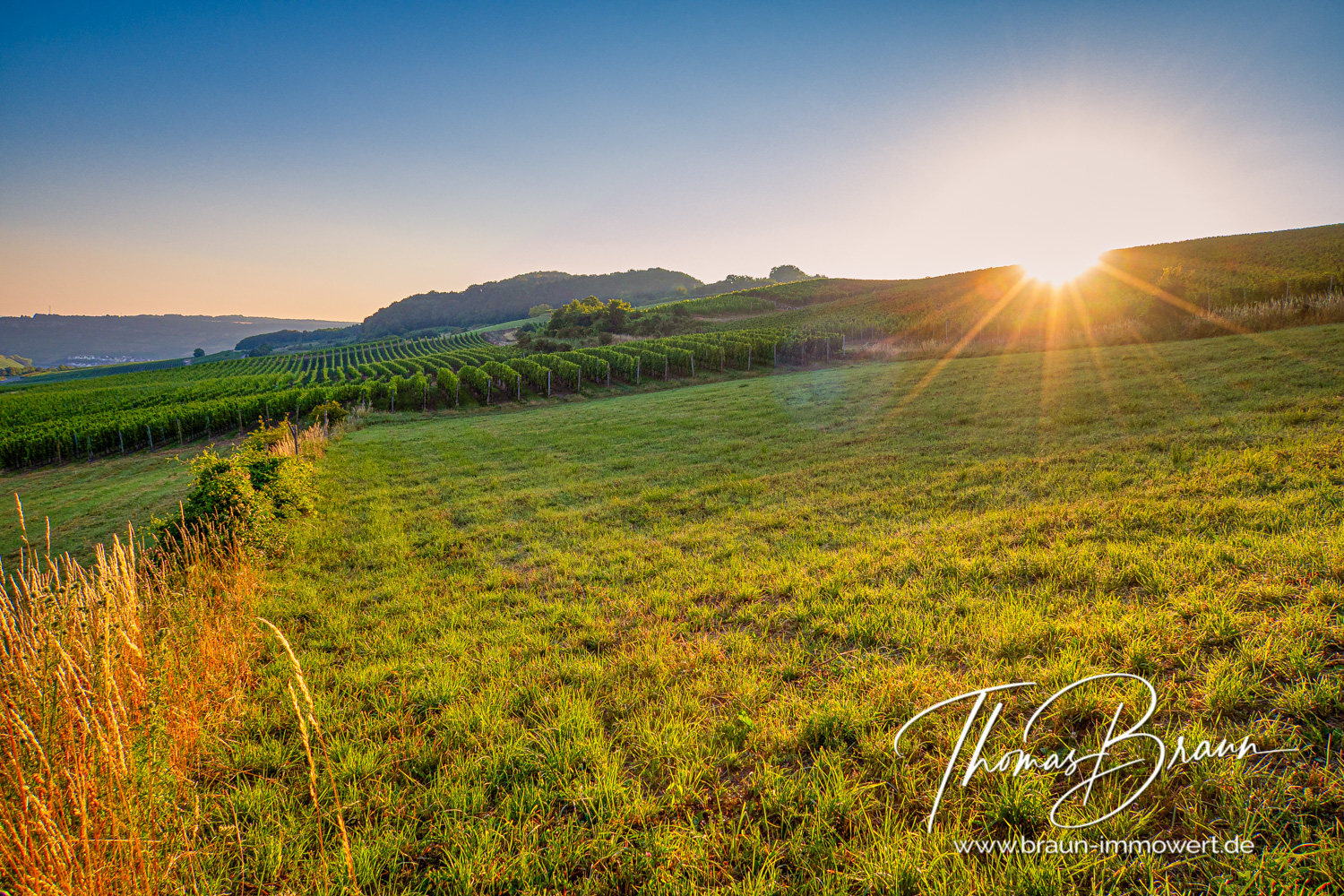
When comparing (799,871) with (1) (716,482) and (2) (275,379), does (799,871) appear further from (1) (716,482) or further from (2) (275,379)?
(2) (275,379)

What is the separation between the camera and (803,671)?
378 cm

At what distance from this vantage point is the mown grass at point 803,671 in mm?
2373

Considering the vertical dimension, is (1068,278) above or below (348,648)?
above

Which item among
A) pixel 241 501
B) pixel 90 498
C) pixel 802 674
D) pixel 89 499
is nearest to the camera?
pixel 802 674

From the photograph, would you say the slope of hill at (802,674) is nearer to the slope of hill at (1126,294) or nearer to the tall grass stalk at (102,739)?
the tall grass stalk at (102,739)

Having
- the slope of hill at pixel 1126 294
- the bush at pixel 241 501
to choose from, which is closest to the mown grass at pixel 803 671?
the bush at pixel 241 501

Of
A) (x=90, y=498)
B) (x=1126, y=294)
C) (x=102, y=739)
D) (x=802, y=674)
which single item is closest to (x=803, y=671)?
(x=802, y=674)

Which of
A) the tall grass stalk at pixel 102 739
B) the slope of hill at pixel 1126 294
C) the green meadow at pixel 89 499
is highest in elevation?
the slope of hill at pixel 1126 294

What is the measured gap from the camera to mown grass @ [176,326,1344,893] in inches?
93.4

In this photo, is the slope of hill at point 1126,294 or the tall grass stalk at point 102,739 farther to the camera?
the slope of hill at point 1126,294

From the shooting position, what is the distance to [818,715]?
3164mm

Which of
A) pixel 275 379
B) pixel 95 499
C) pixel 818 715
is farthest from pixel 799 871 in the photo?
pixel 275 379

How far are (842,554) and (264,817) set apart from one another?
5322 millimetres

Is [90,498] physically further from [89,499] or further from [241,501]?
[241,501]
